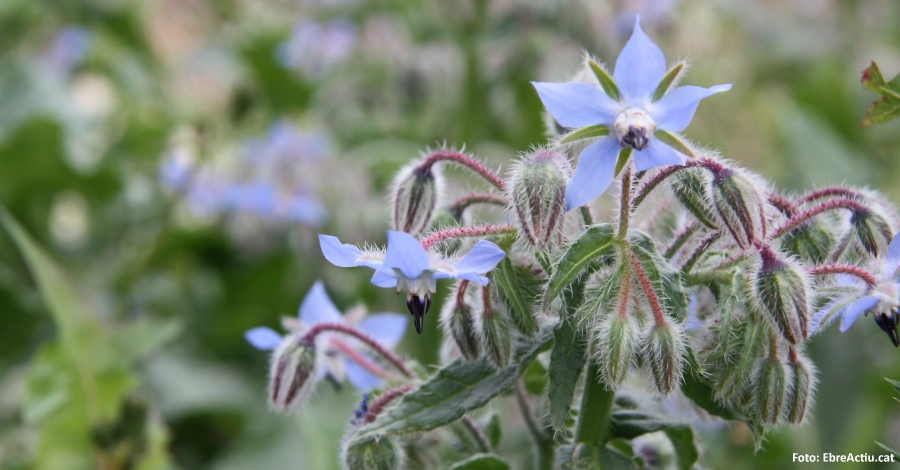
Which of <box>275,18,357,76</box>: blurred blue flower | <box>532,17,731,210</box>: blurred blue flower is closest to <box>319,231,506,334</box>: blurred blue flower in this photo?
<box>532,17,731,210</box>: blurred blue flower

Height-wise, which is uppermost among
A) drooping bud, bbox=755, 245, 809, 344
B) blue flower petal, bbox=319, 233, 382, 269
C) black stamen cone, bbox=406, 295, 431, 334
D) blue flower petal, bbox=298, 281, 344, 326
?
blue flower petal, bbox=298, 281, 344, 326

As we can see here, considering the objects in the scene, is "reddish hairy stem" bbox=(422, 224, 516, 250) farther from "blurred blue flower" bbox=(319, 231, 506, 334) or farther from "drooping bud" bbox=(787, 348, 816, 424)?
"drooping bud" bbox=(787, 348, 816, 424)

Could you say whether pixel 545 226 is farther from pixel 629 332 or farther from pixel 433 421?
pixel 433 421

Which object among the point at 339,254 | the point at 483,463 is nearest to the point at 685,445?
the point at 483,463

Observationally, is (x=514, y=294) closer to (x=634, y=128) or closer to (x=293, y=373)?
(x=634, y=128)

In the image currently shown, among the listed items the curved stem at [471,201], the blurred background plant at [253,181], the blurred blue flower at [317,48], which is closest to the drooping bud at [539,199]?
the curved stem at [471,201]

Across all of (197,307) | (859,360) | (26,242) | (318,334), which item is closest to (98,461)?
(26,242)
